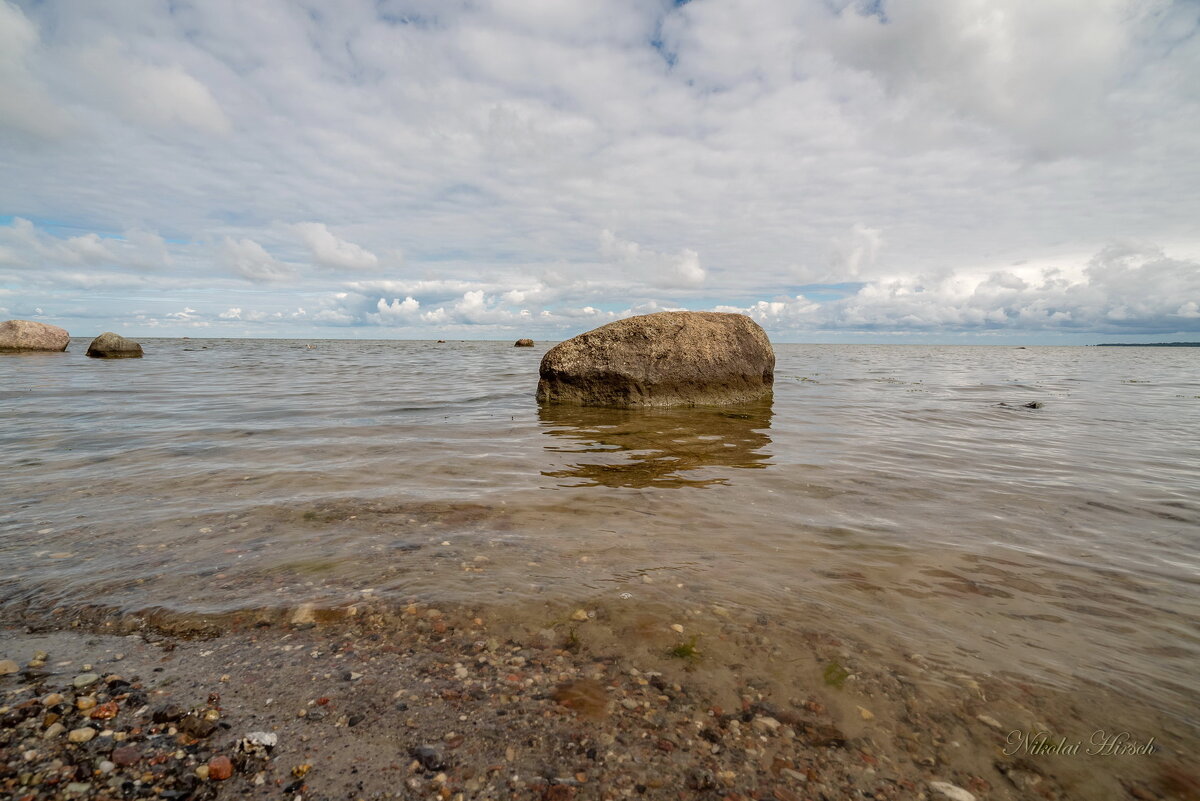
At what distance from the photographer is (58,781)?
5.57 ft

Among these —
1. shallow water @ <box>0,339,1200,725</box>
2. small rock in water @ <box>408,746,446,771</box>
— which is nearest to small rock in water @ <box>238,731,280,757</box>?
small rock in water @ <box>408,746,446,771</box>

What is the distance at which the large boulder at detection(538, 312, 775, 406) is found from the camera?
10820mm

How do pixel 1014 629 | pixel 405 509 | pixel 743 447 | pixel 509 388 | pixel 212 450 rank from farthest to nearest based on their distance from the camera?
pixel 509 388 → pixel 743 447 → pixel 212 450 → pixel 405 509 → pixel 1014 629

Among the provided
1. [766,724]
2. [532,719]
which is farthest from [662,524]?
[532,719]

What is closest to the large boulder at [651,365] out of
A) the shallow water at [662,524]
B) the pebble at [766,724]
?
the shallow water at [662,524]

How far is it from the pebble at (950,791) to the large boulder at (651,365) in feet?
29.6

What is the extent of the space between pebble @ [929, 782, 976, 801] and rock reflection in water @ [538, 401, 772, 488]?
3.61 meters

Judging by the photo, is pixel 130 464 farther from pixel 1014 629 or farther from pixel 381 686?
pixel 1014 629

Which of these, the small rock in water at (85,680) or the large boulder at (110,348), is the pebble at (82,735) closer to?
the small rock in water at (85,680)

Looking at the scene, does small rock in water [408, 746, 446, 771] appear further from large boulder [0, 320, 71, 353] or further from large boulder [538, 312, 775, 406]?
large boulder [0, 320, 71, 353]

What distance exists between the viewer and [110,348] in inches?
1004

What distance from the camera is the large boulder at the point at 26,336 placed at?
2609 centimetres

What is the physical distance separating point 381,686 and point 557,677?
734mm

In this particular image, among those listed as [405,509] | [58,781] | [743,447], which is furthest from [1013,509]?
[58,781]
